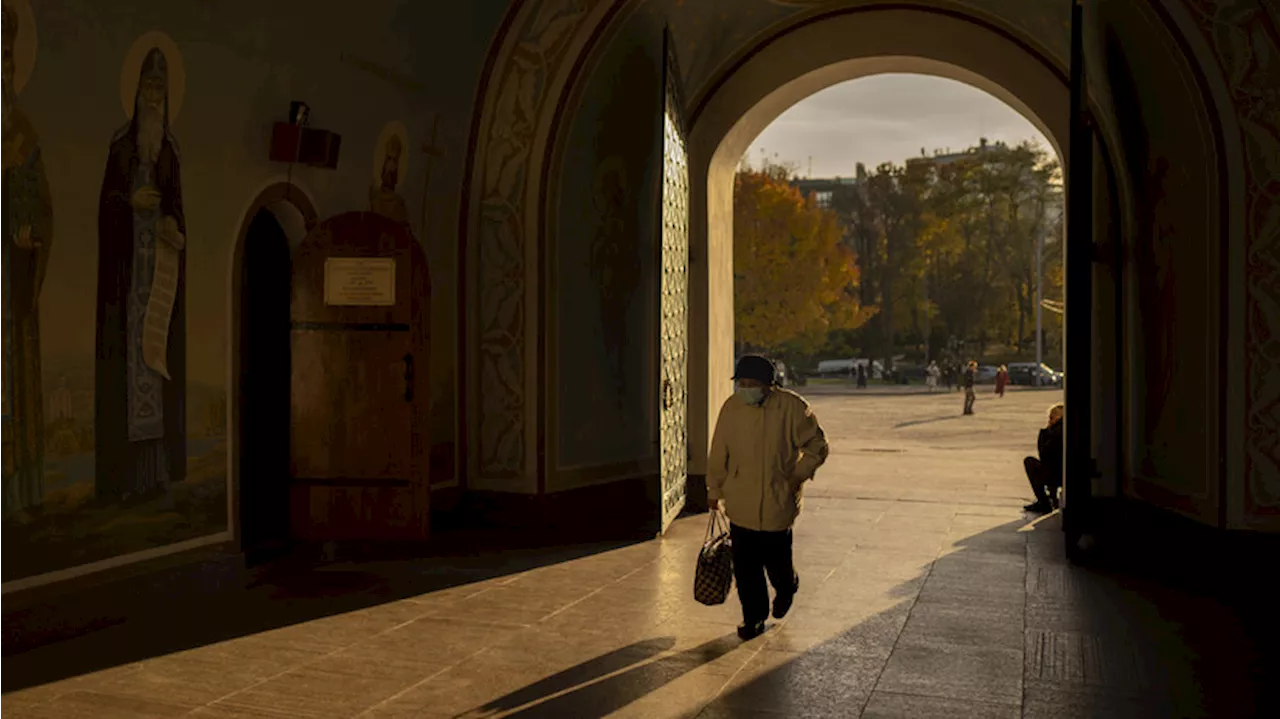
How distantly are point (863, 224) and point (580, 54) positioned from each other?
139ft

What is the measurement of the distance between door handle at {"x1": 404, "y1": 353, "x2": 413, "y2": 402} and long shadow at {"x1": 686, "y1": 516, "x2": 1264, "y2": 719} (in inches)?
126

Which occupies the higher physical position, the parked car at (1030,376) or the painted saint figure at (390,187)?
the painted saint figure at (390,187)

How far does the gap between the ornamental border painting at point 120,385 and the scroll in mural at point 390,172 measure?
195 cm

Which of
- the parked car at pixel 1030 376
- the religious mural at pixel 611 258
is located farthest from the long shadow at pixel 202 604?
the parked car at pixel 1030 376

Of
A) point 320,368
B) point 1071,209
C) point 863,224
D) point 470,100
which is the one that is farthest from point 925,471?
point 863,224

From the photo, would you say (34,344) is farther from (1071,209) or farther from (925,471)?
(925,471)

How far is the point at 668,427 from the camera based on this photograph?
1031cm

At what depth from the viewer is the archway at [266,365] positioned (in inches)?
316

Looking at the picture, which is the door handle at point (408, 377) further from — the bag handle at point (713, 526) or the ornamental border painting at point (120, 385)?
the bag handle at point (713, 526)

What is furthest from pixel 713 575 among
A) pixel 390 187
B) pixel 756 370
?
pixel 390 187

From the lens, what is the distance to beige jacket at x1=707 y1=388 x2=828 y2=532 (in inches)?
247

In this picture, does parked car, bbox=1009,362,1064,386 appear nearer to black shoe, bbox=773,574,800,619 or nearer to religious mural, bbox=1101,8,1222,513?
religious mural, bbox=1101,8,1222,513

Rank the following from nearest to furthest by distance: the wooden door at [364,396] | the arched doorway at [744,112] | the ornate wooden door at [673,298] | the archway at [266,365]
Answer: the archway at [266,365] < the wooden door at [364,396] < the arched doorway at [744,112] < the ornate wooden door at [673,298]

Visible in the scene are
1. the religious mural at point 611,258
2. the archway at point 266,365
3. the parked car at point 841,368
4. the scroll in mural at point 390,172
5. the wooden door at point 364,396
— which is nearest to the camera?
the archway at point 266,365
